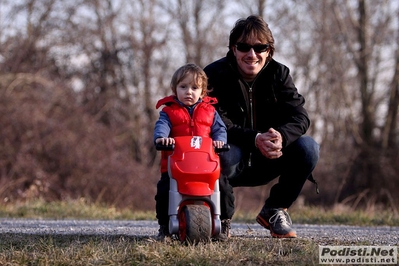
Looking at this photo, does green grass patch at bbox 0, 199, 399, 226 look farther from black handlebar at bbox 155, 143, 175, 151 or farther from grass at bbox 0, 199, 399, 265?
black handlebar at bbox 155, 143, 175, 151

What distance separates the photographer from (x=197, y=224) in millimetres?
4180

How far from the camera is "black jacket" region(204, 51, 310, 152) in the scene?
498cm

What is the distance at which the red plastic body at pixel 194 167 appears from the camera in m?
4.22

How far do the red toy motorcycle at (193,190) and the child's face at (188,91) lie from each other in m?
0.32

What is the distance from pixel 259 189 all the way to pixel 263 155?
50.6ft

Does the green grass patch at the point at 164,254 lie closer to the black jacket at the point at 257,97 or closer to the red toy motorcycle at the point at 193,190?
the red toy motorcycle at the point at 193,190

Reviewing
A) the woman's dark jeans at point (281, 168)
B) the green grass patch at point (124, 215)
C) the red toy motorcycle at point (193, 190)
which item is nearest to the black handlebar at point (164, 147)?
the red toy motorcycle at point (193, 190)

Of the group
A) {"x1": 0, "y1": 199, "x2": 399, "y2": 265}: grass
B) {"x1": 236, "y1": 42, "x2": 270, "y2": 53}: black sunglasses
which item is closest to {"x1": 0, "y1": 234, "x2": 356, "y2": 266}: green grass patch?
{"x1": 0, "y1": 199, "x2": 399, "y2": 265}: grass

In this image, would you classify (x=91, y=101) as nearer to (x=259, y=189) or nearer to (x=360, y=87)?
(x=259, y=189)

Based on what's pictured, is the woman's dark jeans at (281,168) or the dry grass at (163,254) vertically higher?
the woman's dark jeans at (281,168)

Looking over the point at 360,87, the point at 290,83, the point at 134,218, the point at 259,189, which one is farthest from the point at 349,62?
the point at 290,83

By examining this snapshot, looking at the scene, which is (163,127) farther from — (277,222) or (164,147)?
(277,222)

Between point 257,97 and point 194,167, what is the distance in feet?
3.36

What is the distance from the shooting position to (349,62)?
2219cm
